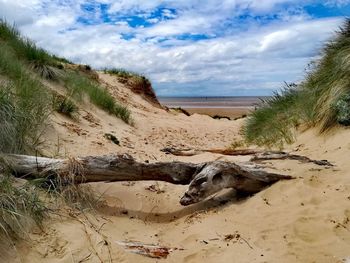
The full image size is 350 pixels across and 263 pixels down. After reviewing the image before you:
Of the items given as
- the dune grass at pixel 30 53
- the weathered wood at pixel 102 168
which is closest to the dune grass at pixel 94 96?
the dune grass at pixel 30 53

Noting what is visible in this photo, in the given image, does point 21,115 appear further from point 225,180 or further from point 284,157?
point 284,157

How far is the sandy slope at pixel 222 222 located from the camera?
126 inches

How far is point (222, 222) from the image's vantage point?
4.00m

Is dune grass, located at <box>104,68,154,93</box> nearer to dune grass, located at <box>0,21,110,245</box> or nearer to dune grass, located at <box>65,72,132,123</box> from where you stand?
dune grass, located at <box>65,72,132,123</box>

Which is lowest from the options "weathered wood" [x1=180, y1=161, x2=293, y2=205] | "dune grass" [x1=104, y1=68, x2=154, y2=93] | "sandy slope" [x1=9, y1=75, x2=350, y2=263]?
"sandy slope" [x1=9, y1=75, x2=350, y2=263]

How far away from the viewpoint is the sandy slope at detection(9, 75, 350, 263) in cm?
321

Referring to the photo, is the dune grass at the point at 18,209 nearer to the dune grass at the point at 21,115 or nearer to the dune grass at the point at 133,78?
the dune grass at the point at 21,115

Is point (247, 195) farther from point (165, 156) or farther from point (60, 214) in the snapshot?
point (165, 156)

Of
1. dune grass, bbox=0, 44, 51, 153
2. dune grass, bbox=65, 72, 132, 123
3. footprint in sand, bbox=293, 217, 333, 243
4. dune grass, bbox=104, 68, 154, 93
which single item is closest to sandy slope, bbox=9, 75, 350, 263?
footprint in sand, bbox=293, 217, 333, 243

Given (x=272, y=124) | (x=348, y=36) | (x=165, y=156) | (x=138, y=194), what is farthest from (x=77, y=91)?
(x=348, y=36)

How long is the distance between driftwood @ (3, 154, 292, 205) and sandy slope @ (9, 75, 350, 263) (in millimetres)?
178

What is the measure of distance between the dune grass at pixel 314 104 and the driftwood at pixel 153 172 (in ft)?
7.21

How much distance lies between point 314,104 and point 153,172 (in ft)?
12.0

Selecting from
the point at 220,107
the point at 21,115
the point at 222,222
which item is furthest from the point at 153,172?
the point at 220,107
